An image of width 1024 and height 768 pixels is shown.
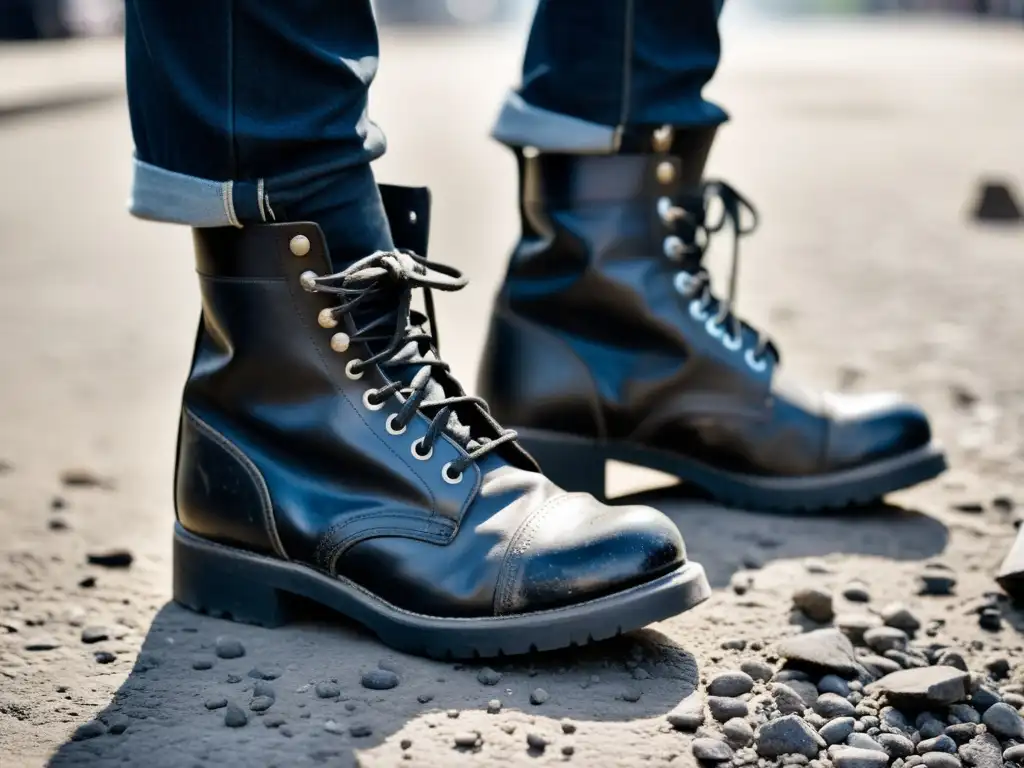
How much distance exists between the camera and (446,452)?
1.50 meters

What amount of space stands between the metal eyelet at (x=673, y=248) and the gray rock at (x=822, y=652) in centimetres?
64

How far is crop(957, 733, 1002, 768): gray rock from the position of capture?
133 centimetres

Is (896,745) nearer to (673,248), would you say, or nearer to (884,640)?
(884,640)

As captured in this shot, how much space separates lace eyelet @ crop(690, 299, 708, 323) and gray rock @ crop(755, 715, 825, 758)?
752 millimetres

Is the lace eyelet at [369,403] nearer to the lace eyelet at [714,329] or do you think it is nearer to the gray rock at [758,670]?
the gray rock at [758,670]

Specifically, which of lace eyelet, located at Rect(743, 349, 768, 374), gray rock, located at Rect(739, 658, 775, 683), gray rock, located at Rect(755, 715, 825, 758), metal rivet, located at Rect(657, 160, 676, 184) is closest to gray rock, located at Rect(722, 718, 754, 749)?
gray rock, located at Rect(755, 715, 825, 758)

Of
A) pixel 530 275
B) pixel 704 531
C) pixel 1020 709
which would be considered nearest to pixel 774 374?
pixel 704 531

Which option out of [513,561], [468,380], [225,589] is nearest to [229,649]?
[225,589]

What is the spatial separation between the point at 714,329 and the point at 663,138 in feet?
0.97

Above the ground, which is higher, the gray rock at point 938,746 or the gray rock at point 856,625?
the gray rock at point 938,746

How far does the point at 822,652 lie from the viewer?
1503 mm

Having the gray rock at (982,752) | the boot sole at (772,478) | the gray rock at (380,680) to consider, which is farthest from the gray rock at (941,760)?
the boot sole at (772,478)

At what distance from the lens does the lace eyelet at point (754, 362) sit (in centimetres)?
197

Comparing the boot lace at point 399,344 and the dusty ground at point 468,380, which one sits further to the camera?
the boot lace at point 399,344
